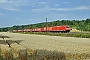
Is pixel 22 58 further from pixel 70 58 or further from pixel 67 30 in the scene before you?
pixel 67 30

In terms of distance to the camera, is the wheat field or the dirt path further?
the dirt path

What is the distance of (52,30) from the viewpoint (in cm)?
9206

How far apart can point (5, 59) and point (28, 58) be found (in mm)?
1311

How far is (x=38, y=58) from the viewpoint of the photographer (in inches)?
328

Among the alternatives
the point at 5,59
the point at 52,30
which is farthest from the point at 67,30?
the point at 5,59

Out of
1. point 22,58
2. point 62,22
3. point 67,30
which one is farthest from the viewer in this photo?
point 62,22

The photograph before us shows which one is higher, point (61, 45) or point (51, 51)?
point (51, 51)

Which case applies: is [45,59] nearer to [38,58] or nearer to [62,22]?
[38,58]

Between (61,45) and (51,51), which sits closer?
(51,51)

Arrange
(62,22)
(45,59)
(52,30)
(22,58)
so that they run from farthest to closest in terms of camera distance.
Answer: (62,22)
(52,30)
(22,58)
(45,59)

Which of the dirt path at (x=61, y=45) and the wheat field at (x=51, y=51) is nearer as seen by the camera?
the wheat field at (x=51, y=51)

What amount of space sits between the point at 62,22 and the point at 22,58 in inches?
5997

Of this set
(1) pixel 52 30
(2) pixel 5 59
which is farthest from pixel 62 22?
(2) pixel 5 59

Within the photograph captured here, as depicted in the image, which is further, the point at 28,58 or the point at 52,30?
the point at 52,30
